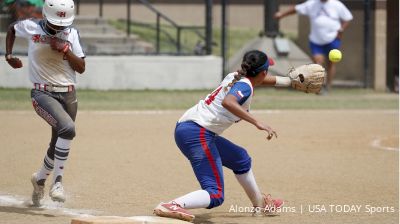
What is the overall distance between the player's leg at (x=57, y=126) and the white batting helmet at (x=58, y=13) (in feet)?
2.11

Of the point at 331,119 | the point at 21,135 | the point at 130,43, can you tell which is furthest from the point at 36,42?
the point at 130,43

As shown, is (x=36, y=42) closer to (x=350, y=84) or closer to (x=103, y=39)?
(x=103, y=39)

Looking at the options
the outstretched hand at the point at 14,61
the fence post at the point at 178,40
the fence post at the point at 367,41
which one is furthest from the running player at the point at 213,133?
the fence post at the point at 367,41

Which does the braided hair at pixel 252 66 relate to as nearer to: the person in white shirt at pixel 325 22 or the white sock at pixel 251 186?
Answer: the white sock at pixel 251 186

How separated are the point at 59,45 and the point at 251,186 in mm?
1983

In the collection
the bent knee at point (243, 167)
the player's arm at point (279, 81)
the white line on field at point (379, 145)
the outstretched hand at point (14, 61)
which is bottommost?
the white line on field at point (379, 145)

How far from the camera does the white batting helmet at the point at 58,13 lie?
7.70 m

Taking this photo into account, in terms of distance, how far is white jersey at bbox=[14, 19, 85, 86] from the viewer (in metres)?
7.88

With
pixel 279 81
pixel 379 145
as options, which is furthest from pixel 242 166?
pixel 379 145

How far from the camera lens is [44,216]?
7.54 m

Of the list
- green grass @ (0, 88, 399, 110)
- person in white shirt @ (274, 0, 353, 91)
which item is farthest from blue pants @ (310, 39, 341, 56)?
green grass @ (0, 88, 399, 110)

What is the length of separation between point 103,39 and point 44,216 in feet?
39.2

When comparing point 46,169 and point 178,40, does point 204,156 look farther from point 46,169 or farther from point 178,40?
point 178,40

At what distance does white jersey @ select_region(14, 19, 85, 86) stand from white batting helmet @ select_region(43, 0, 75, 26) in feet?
0.52
